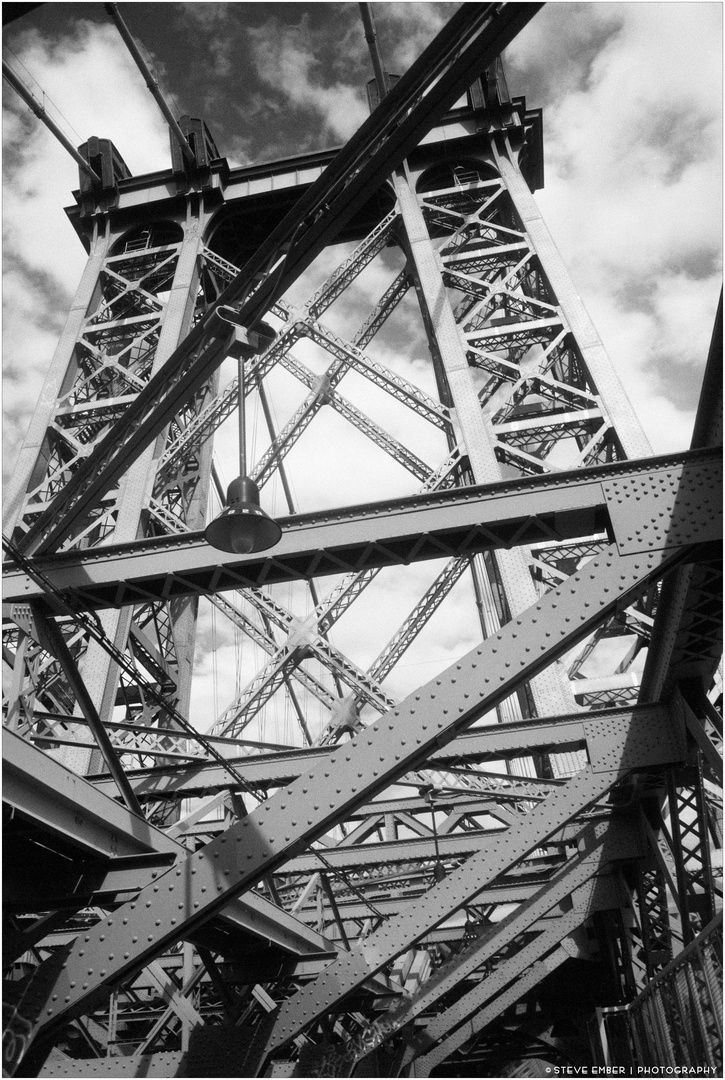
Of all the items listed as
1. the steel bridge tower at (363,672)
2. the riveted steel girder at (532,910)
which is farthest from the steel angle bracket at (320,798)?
the riveted steel girder at (532,910)

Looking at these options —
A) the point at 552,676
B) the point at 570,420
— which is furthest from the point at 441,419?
the point at 552,676

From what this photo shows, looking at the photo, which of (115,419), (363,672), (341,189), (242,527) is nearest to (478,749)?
(363,672)

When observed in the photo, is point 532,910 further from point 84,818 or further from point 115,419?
point 115,419

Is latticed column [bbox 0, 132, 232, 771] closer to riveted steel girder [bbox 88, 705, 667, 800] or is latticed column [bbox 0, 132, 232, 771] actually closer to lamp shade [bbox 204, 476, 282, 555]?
riveted steel girder [bbox 88, 705, 667, 800]

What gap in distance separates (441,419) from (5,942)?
8770mm

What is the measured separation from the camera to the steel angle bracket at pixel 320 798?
5566 millimetres

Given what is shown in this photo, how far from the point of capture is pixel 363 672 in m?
11.9

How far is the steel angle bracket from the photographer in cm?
557

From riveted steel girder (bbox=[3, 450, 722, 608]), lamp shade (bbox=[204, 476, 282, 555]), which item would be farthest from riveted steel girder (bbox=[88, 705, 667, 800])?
lamp shade (bbox=[204, 476, 282, 555])

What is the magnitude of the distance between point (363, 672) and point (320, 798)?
6.28 metres

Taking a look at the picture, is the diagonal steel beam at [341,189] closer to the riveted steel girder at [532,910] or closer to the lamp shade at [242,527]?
the lamp shade at [242,527]

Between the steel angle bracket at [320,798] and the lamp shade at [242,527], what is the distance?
1.45 m

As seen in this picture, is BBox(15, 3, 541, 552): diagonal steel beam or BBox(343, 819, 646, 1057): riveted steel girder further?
BBox(343, 819, 646, 1057): riveted steel girder

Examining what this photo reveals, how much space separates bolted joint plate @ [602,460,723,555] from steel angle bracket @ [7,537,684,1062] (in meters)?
0.36
